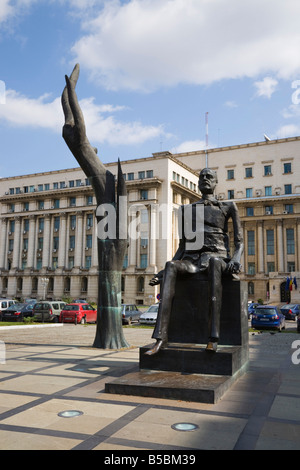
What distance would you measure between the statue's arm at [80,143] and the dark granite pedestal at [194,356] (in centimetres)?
623

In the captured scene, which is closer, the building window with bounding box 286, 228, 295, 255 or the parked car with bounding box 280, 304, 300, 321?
the parked car with bounding box 280, 304, 300, 321

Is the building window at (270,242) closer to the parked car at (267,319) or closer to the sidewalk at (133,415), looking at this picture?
the parked car at (267,319)

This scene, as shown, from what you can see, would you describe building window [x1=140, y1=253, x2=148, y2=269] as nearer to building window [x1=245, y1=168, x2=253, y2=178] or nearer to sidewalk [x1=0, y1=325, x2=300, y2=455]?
building window [x1=245, y1=168, x2=253, y2=178]

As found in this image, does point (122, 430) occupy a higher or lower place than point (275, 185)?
lower

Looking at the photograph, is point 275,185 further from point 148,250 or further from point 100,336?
point 100,336

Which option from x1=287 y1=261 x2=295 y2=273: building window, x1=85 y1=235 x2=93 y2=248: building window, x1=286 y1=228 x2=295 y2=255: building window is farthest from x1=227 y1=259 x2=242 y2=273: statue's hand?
x1=286 y1=228 x2=295 y2=255: building window

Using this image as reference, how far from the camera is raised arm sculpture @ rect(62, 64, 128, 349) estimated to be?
12.3 metres

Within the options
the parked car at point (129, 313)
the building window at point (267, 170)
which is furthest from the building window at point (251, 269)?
the parked car at point (129, 313)

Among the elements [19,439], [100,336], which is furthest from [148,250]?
[19,439]

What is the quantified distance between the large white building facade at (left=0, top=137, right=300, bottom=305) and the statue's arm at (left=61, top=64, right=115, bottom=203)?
1727 inches

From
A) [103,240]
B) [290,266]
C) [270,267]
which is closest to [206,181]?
[103,240]

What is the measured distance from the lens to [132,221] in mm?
57469

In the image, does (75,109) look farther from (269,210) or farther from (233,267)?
(269,210)
